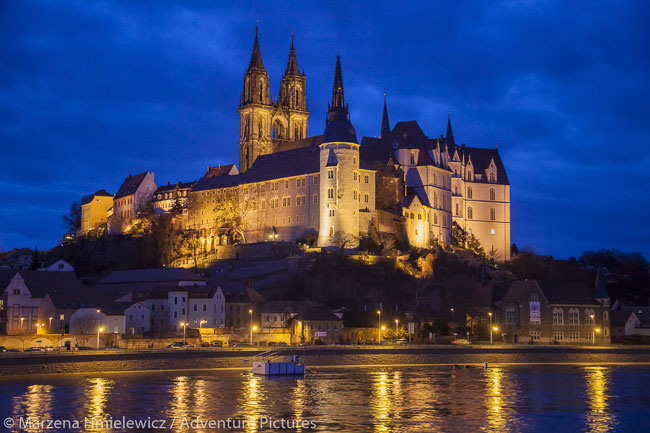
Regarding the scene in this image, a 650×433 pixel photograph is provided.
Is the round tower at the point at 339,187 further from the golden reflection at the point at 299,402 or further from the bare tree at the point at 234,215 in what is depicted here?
the golden reflection at the point at 299,402

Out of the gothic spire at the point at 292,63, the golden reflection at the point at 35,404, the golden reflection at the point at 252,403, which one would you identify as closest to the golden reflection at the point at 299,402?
the golden reflection at the point at 252,403

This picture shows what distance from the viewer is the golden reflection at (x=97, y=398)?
4266cm

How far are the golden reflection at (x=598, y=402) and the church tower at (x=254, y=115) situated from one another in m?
73.5

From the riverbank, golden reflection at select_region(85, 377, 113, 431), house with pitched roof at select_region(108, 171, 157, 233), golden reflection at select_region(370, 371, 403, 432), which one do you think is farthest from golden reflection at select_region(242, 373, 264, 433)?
house with pitched roof at select_region(108, 171, 157, 233)

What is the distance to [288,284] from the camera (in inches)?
3597

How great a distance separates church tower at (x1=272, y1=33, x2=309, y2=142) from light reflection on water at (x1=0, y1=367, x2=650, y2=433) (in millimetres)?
75697

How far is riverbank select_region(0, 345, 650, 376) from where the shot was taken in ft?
196

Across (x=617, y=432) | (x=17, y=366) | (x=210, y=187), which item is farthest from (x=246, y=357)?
(x=210, y=187)

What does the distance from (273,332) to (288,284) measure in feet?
42.6

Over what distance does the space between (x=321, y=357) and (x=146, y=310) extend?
19085 millimetres

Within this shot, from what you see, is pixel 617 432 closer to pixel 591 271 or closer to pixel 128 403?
A: pixel 128 403

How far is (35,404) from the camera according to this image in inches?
1810

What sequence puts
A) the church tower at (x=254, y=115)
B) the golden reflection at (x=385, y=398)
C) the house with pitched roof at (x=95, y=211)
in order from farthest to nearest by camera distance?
the house with pitched roof at (x=95, y=211) < the church tower at (x=254, y=115) < the golden reflection at (x=385, y=398)

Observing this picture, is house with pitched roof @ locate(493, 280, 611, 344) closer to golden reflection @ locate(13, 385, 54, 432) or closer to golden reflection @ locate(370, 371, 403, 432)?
golden reflection @ locate(370, 371, 403, 432)
